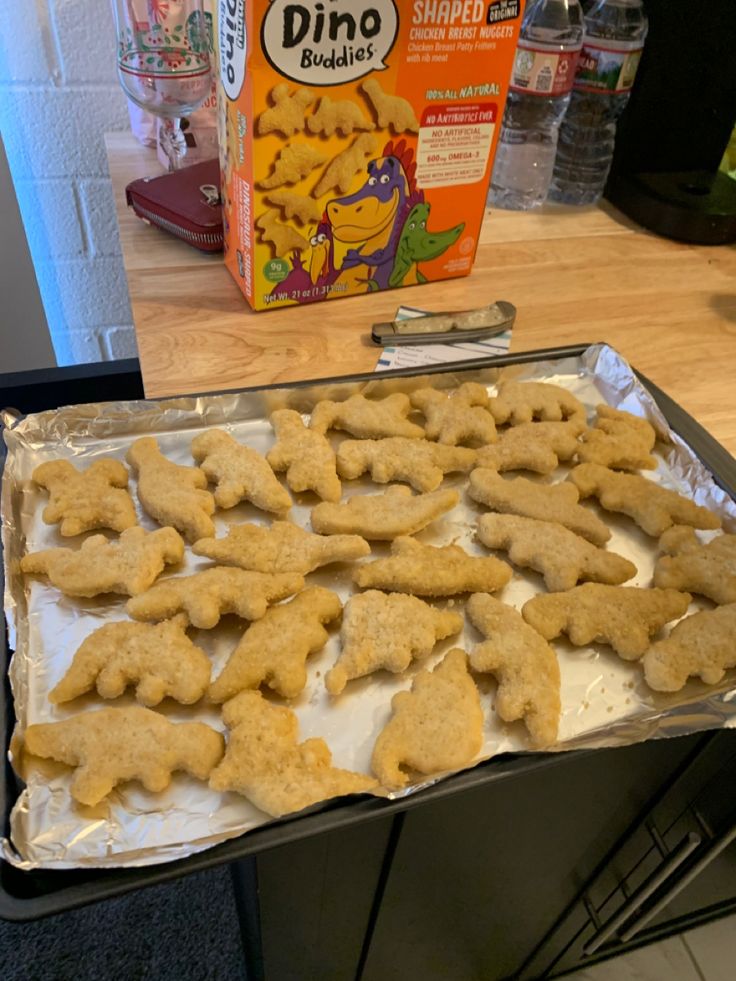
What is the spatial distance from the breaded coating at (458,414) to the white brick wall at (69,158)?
0.87 m

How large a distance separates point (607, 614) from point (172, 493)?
40cm

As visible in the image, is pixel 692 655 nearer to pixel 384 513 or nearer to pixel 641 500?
pixel 641 500

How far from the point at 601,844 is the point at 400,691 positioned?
38 cm

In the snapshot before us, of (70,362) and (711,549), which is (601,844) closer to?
(711,549)

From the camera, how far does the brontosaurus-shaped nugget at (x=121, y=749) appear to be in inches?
21.0

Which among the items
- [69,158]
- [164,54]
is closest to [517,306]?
[164,54]

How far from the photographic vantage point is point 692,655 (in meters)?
0.64

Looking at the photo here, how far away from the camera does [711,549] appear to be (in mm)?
720

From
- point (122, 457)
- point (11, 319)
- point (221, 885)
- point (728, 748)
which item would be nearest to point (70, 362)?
point (11, 319)

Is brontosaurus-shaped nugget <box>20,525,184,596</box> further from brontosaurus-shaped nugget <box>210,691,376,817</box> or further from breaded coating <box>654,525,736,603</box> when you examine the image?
breaded coating <box>654,525,736,603</box>

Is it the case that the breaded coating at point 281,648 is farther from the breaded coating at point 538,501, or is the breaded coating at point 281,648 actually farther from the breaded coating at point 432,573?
the breaded coating at point 538,501

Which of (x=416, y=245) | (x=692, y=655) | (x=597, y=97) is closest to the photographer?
(x=692, y=655)

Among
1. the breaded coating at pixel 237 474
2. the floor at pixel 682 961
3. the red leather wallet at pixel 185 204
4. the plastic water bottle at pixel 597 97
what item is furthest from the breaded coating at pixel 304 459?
the floor at pixel 682 961

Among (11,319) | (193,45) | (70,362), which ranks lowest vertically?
(70,362)
